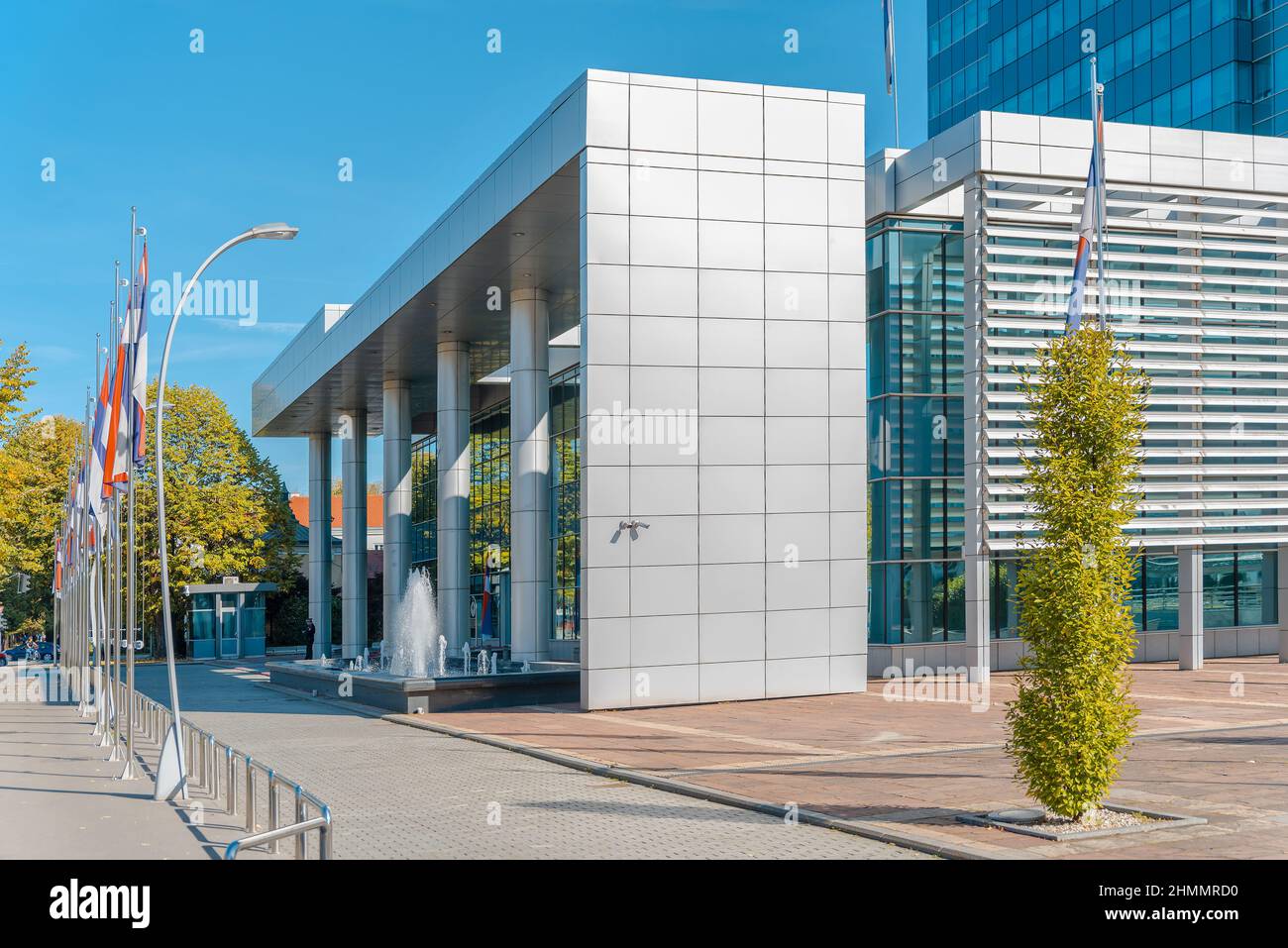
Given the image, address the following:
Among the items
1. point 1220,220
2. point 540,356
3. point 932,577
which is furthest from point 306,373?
point 1220,220

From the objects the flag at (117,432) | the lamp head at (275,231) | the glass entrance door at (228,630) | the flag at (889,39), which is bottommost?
the glass entrance door at (228,630)

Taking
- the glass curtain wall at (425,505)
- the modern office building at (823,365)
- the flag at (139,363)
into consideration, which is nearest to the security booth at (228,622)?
the glass curtain wall at (425,505)

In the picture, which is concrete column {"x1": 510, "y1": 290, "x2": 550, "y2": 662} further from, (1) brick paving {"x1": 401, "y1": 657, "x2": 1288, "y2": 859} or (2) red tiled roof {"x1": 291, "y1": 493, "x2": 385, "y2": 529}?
(2) red tiled roof {"x1": 291, "y1": 493, "x2": 385, "y2": 529}

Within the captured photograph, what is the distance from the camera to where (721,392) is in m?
26.5

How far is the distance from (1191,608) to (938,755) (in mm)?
16548

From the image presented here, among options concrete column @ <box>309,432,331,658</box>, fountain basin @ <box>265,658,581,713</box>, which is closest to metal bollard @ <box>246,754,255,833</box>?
fountain basin @ <box>265,658,581,713</box>

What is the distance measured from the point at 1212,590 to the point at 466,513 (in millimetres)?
21430

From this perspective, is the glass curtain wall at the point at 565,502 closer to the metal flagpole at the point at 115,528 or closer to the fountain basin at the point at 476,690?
the fountain basin at the point at 476,690

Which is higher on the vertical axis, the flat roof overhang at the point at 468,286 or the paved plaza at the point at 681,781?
the flat roof overhang at the point at 468,286

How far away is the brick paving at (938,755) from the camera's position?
11.9m

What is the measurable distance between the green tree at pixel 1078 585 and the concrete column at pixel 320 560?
4449cm

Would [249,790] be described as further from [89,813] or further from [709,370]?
[709,370]

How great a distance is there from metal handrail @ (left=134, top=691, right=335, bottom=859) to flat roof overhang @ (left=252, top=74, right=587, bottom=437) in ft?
42.7

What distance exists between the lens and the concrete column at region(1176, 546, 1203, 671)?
31.4 meters
